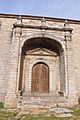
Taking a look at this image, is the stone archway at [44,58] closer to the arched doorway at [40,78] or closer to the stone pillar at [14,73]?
the arched doorway at [40,78]

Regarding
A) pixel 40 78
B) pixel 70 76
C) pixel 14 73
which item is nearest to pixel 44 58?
pixel 40 78

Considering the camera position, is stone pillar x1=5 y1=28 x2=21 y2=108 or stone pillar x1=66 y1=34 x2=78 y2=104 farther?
stone pillar x1=66 y1=34 x2=78 y2=104

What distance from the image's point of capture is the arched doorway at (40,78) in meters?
9.86

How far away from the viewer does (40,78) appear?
10.1 meters

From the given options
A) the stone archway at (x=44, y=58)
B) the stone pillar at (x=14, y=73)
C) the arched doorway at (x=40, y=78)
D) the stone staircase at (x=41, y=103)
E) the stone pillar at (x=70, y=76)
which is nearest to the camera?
the stone staircase at (x=41, y=103)

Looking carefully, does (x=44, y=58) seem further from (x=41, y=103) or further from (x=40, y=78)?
(x=41, y=103)

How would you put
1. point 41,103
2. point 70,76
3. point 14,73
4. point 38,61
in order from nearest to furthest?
point 41,103
point 14,73
point 70,76
point 38,61

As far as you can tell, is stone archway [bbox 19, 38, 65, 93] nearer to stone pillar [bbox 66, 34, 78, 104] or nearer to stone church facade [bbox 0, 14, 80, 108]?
stone church facade [bbox 0, 14, 80, 108]

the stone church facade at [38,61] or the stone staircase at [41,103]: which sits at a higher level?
the stone church facade at [38,61]

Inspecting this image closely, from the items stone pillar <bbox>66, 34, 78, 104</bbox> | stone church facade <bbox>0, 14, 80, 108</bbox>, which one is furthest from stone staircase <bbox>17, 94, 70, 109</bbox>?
stone pillar <bbox>66, 34, 78, 104</bbox>

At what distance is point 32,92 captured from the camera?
9617 mm

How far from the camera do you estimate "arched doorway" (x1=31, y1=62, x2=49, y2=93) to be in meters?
9.86

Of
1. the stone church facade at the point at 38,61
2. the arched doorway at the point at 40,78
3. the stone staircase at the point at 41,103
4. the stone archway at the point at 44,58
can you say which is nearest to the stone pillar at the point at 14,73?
the stone church facade at the point at 38,61

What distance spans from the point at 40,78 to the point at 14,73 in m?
2.59
